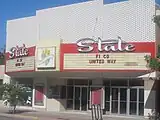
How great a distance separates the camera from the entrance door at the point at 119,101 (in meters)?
32.8

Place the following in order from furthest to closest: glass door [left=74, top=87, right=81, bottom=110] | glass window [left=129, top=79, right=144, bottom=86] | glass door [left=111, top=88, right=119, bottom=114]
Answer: glass door [left=74, top=87, right=81, bottom=110] → glass door [left=111, top=88, right=119, bottom=114] → glass window [left=129, top=79, right=144, bottom=86]

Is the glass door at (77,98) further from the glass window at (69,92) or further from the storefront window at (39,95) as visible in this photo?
the storefront window at (39,95)

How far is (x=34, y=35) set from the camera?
38094mm

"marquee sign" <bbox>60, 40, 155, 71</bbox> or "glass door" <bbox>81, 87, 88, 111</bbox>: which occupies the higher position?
"marquee sign" <bbox>60, 40, 155, 71</bbox>

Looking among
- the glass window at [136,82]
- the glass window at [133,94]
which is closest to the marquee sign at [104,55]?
the glass window at [136,82]

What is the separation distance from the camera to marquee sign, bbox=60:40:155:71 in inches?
1168

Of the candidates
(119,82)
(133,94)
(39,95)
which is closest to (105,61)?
(119,82)

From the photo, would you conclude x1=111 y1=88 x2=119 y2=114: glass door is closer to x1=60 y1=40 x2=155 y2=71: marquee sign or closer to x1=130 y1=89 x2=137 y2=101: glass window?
x1=130 y1=89 x2=137 y2=101: glass window

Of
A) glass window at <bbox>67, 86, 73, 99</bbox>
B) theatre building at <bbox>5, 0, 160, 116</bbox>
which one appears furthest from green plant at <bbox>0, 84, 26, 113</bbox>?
glass window at <bbox>67, 86, 73, 99</bbox>

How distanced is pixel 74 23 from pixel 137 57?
722cm

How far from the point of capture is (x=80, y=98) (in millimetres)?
36250

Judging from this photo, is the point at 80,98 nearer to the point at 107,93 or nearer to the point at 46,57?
the point at 107,93

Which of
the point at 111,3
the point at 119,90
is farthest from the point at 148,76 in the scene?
the point at 111,3

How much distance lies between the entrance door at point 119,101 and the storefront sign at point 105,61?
3.14 meters
